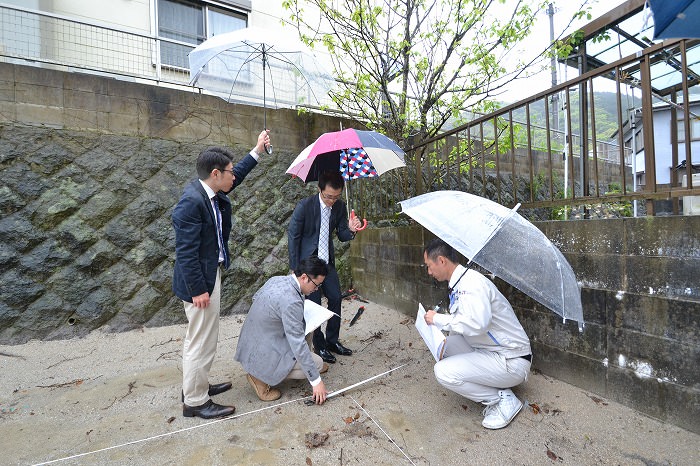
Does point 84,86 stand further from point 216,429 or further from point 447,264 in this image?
point 447,264

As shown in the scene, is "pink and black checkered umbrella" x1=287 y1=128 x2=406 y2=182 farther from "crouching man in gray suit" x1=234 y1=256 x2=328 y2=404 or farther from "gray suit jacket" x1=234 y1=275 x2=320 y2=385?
"gray suit jacket" x1=234 y1=275 x2=320 y2=385

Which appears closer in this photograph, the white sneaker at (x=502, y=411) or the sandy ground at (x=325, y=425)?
the sandy ground at (x=325, y=425)

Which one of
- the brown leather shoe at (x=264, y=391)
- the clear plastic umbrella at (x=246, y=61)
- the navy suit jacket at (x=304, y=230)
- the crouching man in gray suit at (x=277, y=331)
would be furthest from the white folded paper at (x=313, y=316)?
the clear plastic umbrella at (x=246, y=61)

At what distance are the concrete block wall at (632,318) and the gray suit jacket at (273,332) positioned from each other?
6.25 ft

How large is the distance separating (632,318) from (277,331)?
245cm

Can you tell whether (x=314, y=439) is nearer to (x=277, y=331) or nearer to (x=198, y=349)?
(x=277, y=331)

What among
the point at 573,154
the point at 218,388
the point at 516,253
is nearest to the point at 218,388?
the point at 218,388

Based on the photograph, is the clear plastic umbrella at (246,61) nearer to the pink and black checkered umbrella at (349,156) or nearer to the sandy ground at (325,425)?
the pink and black checkered umbrella at (349,156)

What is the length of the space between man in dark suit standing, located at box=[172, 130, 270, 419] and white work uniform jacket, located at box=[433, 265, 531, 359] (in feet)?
5.14

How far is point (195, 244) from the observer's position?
2469 millimetres

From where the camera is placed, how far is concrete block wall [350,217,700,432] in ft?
7.11

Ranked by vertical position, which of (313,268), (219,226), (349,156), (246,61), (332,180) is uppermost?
(246,61)

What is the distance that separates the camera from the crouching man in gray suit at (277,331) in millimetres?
2701

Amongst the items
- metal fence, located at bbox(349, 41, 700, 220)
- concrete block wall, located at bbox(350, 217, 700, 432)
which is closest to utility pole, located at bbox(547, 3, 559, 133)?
metal fence, located at bbox(349, 41, 700, 220)
